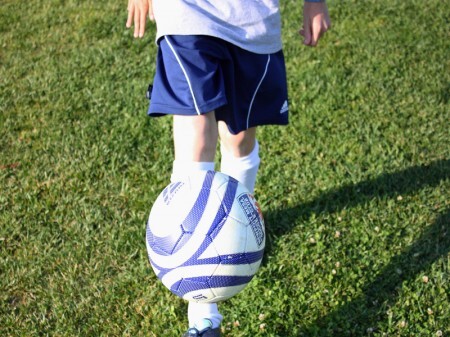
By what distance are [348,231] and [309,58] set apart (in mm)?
2114

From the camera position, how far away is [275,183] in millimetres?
3895

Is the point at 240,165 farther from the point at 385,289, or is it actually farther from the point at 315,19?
the point at 385,289

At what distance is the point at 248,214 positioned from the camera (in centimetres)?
252

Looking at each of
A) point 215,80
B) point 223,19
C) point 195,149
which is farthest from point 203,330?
point 223,19

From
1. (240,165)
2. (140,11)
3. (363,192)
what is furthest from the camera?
(363,192)

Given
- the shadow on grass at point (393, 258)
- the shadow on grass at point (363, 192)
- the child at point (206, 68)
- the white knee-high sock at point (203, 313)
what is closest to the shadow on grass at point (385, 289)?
the shadow on grass at point (393, 258)

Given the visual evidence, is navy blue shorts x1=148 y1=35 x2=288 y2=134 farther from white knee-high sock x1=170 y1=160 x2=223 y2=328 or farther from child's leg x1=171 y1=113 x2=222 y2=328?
white knee-high sock x1=170 y1=160 x2=223 y2=328

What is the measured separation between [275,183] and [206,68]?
53.5 inches

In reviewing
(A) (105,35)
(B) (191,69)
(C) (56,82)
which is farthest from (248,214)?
(A) (105,35)

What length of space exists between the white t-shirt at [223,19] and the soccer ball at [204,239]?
64 centimetres

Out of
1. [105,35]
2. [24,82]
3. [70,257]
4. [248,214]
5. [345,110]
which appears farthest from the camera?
[105,35]

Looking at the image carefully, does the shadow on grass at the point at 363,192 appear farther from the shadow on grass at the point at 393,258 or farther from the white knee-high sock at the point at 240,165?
the white knee-high sock at the point at 240,165

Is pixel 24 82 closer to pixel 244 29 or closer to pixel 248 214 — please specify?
pixel 244 29

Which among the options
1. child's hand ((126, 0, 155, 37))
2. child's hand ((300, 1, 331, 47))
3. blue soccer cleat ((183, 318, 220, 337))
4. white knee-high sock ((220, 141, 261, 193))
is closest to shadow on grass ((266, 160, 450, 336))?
white knee-high sock ((220, 141, 261, 193))
